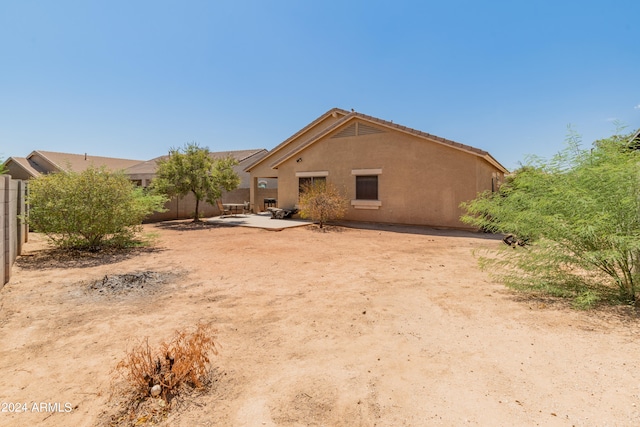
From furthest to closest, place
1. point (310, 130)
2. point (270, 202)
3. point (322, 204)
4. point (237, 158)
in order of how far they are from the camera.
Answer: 1. point (237, 158)
2. point (270, 202)
3. point (310, 130)
4. point (322, 204)

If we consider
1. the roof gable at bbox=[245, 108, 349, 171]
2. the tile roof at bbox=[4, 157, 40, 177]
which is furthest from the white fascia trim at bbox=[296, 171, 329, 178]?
the tile roof at bbox=[4, 157, 40, 177]

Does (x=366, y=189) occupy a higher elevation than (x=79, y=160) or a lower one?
lower

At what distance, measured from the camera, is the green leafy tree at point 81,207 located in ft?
25.6

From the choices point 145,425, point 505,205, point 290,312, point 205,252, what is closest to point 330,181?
point 205,252

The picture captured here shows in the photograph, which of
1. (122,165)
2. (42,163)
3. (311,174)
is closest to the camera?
(311,174)

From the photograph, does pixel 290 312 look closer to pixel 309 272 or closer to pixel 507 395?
pixel 309 272

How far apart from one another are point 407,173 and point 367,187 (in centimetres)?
215

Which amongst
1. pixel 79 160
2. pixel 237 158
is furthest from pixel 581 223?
pixel 79 160

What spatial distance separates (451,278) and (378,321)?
2.65m

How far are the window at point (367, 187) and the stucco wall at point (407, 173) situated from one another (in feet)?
0.85

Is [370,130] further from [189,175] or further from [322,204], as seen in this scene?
Result: [189,175]

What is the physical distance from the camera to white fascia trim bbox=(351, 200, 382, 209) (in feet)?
48.3

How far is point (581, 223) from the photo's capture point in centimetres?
397

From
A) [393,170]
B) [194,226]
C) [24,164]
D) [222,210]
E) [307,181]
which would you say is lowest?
[194,226]
